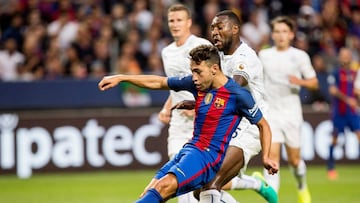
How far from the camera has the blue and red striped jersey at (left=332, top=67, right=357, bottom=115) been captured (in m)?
16.2

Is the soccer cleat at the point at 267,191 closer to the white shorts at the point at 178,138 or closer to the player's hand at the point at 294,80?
the white shorts at the point at 178,138

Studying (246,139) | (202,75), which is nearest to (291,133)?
(246,139)

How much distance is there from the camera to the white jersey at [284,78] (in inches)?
470

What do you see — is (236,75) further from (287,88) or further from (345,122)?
(345,122)

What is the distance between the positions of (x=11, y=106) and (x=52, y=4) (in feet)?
10.6

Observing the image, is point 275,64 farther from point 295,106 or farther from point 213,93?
point 213,93

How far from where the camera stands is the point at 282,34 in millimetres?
11734

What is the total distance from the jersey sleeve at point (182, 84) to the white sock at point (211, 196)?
916mm

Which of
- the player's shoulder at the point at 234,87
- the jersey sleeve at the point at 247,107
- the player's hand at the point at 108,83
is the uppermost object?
the player's hand at the point at 108,83

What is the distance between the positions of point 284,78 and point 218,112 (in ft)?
13.0

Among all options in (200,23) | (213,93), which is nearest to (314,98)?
(200,23)

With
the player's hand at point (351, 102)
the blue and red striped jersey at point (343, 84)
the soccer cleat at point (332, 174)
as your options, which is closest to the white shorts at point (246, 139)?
the soccer cleat at point (332, 174)

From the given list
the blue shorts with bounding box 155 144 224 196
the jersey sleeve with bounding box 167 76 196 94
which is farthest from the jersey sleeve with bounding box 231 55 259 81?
the blue shorts with bounding box 155 144 224 196

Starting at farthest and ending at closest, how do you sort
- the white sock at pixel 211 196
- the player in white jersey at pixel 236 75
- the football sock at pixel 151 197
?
the player in white jersey at pixel 236 75 → the white sock at pixel 211 196 → the football sock at pixel 151 197
